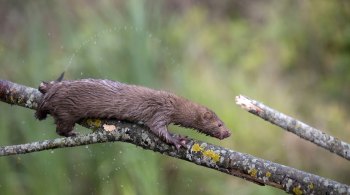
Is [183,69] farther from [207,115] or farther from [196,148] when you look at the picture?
[196,148]

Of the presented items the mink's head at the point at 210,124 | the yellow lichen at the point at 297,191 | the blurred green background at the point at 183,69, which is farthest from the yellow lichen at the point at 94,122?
the blurred green background at the point at 183,69

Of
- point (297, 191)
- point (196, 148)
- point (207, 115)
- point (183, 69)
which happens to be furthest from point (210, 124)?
point (183, 69)

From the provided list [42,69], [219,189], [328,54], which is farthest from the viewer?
[328,54]

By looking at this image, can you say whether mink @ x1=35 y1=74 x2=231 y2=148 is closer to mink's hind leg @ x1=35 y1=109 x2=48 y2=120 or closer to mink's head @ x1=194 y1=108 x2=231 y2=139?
mink's hind leg @ x1=35 y1=109 x2=48 y2=120

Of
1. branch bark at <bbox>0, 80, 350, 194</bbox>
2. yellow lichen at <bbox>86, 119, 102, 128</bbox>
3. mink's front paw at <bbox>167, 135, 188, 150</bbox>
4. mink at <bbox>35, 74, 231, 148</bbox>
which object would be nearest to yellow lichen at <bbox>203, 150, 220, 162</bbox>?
branch bark at <bbox>0, 80, 350, 194</bbox>

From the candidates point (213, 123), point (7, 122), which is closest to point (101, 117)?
point (213, 123)

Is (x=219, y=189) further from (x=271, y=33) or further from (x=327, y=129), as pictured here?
(x=271, y=33)
